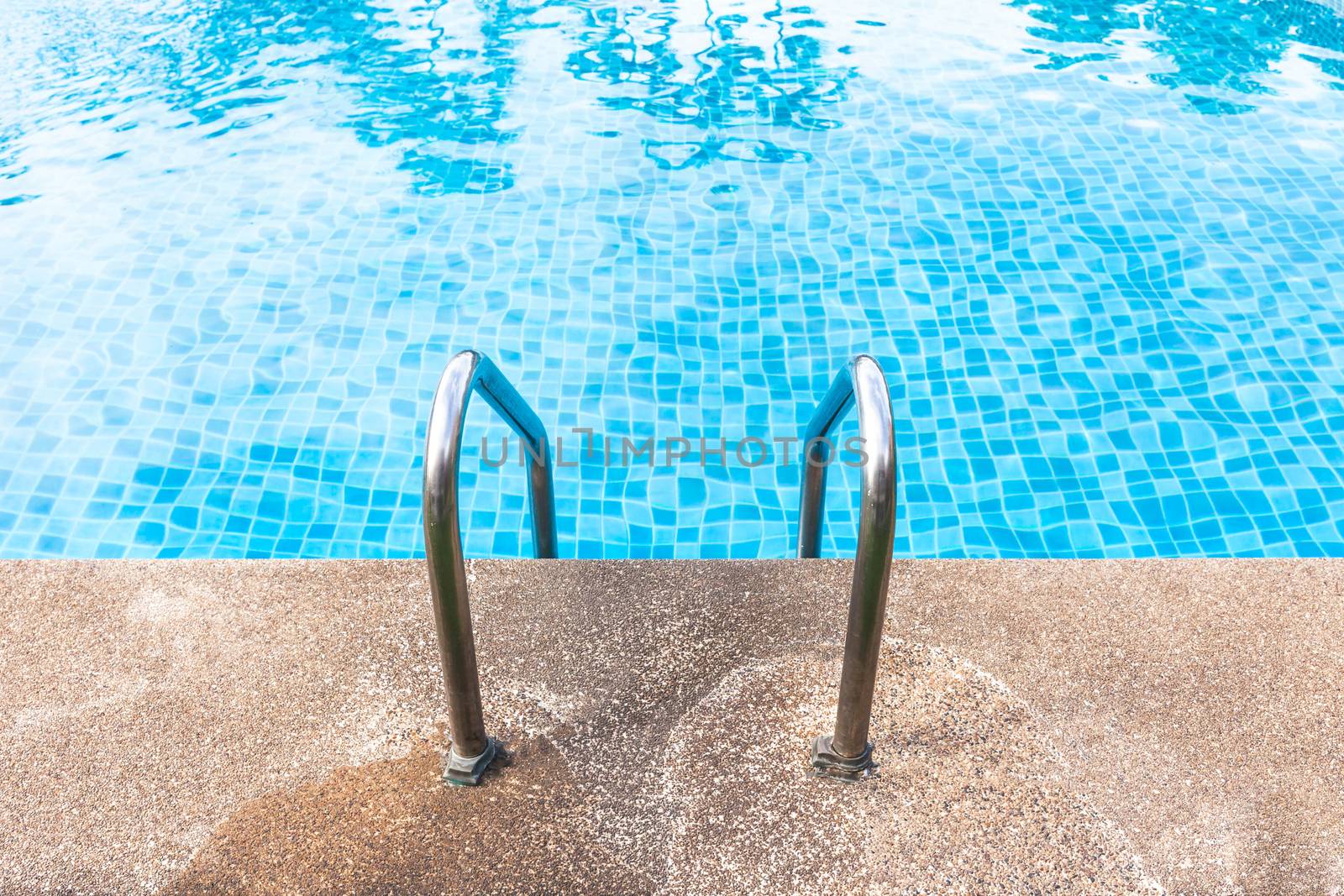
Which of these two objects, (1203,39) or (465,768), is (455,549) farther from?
(1203,39)

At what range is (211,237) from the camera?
556 centimetres

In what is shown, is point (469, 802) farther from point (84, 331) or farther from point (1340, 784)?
point (84, 331)

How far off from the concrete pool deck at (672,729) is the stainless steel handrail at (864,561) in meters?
0.07

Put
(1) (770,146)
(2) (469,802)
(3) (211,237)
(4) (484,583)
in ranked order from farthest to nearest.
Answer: (1) (770,146) → (3) (211,237) → (4) (484,583) → (2) (469,802)

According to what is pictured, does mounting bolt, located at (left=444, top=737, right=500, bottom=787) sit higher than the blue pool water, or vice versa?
mounting bolt, located at (left=444, top=737, right=500, bottom=787)

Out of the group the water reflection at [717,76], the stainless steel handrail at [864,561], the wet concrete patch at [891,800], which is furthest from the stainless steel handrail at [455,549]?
the water reflection at [717,76]

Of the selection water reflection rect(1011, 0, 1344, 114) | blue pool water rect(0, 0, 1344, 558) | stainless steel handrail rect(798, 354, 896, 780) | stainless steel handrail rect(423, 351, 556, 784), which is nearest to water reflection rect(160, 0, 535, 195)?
blue pool water rect(0, 0, 1344, 558)

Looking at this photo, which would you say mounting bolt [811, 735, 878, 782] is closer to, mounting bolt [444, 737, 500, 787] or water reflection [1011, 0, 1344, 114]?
mounting bolt [444, 737, 500, 787]

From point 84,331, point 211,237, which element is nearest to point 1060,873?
point 84,331

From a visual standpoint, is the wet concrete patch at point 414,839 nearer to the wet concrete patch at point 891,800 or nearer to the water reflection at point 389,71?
the wet concrete patch at point 891,800

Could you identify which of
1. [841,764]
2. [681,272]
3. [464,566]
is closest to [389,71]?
[681,272]

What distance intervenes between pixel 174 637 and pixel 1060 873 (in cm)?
176

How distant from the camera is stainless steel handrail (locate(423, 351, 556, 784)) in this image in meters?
1.38

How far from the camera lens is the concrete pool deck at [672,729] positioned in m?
1.63
